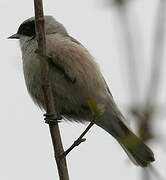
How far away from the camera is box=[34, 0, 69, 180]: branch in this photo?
311 centimetres

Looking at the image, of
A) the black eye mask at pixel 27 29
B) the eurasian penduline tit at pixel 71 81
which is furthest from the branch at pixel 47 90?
the black eye mask at pixel 27 29

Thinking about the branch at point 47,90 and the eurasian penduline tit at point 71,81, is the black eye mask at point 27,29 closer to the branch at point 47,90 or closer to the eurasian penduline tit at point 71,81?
the eurasian penduline tit at point 71,81

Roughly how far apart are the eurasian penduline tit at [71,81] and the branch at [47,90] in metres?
1.37

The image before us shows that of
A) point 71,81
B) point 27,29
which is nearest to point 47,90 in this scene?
point 71,81

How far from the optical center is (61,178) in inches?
132

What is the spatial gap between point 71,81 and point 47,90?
6.00ft

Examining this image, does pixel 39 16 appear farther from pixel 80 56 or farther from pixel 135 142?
pixel 80 56

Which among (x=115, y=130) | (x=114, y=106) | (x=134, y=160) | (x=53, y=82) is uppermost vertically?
(x=53, y=82)

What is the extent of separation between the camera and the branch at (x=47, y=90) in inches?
123

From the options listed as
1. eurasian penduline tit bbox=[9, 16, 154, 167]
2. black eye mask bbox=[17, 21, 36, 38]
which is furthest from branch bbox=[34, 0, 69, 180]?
black eye mask bbox=[17, 21, 36, 38]

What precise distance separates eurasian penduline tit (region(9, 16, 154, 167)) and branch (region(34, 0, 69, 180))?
1.37 m

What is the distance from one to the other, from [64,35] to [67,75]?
1.12 meters

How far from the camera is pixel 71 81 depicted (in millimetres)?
5371

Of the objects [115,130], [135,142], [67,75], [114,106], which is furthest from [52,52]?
[135,142]
